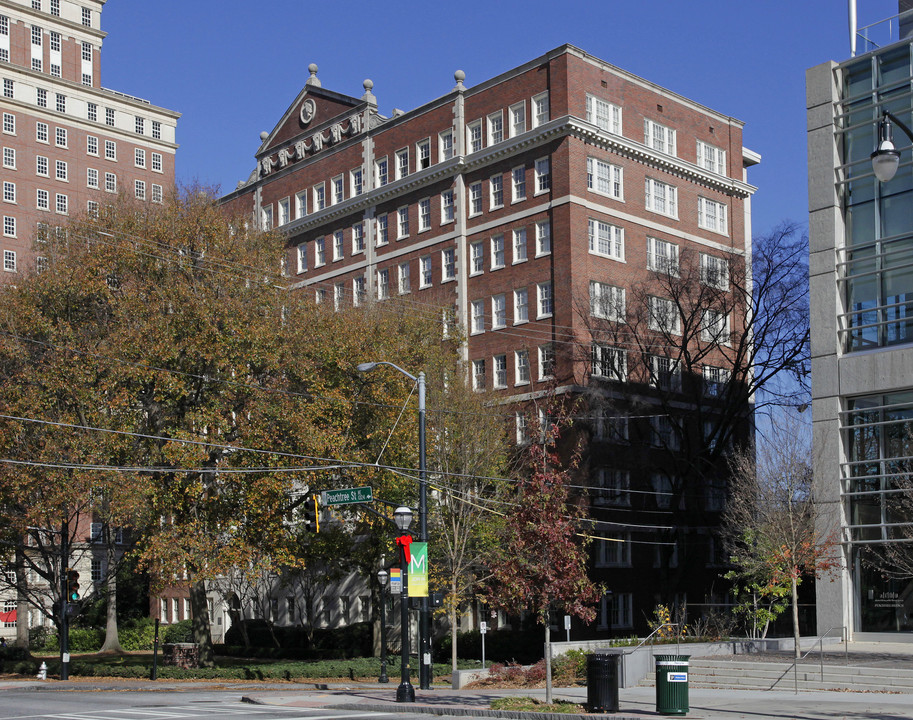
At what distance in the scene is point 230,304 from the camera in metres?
41.2

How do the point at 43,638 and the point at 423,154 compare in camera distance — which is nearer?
the point at 423,154

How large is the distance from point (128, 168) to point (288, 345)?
75.8m

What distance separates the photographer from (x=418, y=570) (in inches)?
1266

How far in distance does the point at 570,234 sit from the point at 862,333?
854 inches

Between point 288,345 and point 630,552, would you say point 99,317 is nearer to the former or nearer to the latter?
point 288,345

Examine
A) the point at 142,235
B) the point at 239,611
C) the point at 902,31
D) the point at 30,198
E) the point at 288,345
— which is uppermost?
the point at 30,198

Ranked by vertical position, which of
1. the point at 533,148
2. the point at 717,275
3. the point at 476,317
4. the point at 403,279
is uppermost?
the point at 533,148

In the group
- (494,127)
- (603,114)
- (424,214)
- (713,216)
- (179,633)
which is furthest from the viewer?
(713,216)

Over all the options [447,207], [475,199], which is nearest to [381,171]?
[447,207]

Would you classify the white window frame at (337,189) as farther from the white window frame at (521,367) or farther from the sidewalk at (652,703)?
the sidewalk at (652,703)

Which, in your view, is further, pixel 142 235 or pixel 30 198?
pixel 30 198

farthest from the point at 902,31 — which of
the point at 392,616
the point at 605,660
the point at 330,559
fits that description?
the point at 392,616

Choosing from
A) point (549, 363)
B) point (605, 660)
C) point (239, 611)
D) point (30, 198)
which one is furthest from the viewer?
point (30, 198)

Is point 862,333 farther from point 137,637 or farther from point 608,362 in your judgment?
point 137,637
